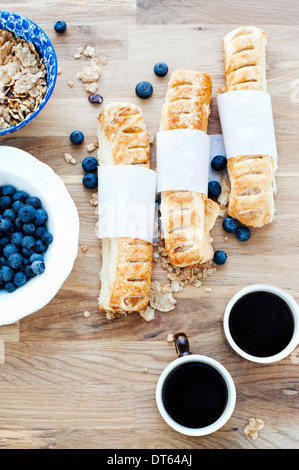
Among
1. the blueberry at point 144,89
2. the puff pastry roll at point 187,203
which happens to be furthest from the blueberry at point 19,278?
the blueberry at point 144,89

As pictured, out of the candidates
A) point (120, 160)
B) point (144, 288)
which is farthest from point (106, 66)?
point (144, 288)

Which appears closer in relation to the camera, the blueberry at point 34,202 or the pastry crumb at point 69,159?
the blueberry at point 34,202

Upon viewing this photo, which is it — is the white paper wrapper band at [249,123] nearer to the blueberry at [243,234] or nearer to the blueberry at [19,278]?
the blueberry at [243,234]

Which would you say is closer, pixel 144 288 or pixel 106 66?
pixel 144 288

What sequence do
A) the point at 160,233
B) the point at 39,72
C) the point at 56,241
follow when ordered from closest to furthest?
1. the point at 56,241
2. the point at 39,72
3. the point at 160,233

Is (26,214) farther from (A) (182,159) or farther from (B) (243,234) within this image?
(B) (243,234)

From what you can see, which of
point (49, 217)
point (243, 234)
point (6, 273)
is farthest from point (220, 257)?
point (6, 273)

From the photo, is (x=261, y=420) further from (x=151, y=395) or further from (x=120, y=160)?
(x=120, y=160)
